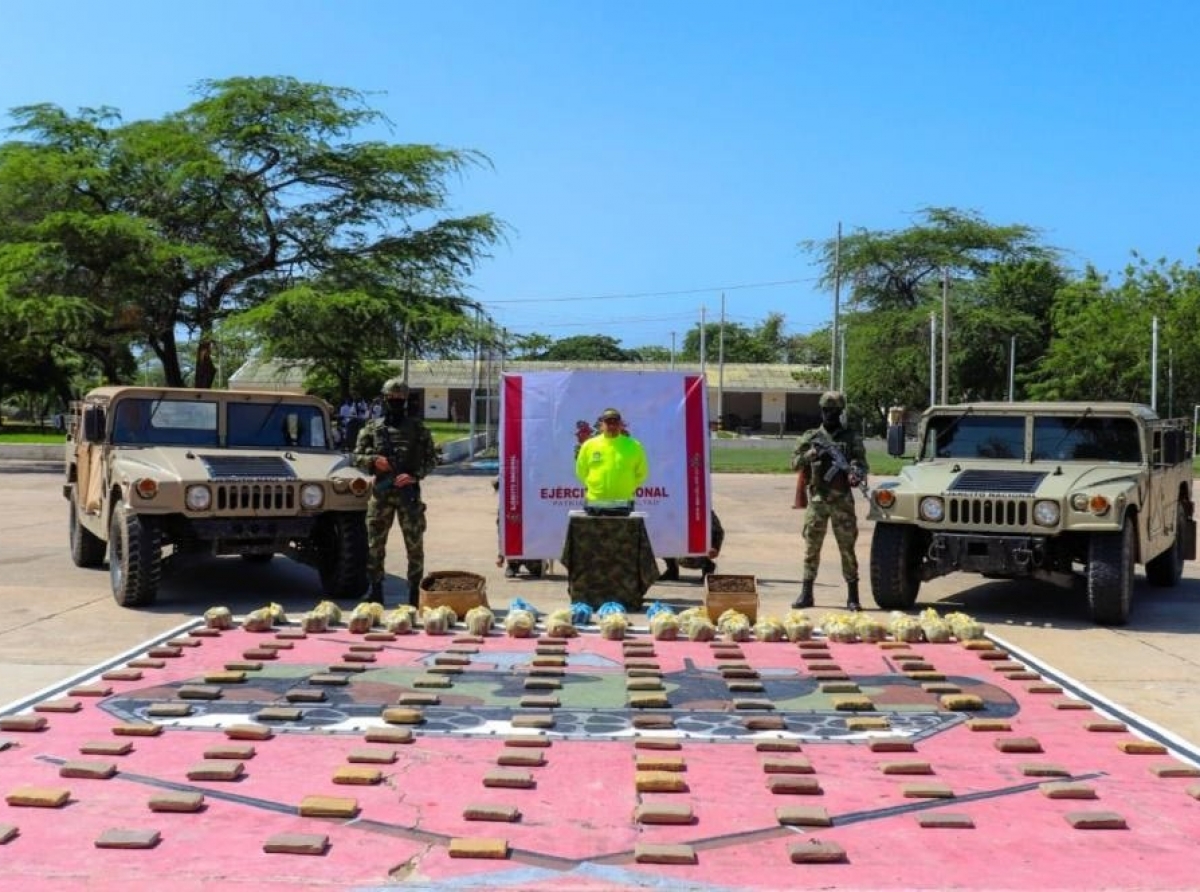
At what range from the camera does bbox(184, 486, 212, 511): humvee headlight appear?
396 inches

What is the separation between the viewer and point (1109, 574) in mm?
9648

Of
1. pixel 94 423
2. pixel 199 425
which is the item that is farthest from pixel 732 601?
pixel 94 423

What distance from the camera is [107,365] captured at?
32750mm

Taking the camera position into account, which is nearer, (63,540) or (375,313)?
(63,540)

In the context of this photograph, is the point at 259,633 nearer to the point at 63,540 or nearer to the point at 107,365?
the point at 63,540

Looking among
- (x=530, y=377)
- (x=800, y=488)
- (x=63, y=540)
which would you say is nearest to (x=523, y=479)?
(x=530, y=377)

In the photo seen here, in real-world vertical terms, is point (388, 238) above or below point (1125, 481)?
above

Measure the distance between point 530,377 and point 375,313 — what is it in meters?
17.8

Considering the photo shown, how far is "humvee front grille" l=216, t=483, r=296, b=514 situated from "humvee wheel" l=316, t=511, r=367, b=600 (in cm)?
44

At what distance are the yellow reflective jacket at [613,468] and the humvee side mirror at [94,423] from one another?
422cm

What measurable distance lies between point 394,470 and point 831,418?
358cm

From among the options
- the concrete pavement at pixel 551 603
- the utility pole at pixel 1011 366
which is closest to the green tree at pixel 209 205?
the concrete pavement at pixel 551 603

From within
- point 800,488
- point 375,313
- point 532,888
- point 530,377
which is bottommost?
point 532,888

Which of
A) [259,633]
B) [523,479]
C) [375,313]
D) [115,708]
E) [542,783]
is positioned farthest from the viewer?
[375,313]
